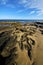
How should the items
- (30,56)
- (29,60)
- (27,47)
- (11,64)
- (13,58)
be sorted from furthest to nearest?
(27,47) → (30,56) → (29,60) → (13,58) → (11,64)

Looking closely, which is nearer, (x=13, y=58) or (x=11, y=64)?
(x=11, y=64)

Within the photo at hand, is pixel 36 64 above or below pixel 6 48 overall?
below

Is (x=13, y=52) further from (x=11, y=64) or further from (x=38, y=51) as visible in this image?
(x=38, y=51)

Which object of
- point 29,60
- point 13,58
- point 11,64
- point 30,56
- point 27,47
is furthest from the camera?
point 27,47

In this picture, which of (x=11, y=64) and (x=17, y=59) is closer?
(x=11, y=64)

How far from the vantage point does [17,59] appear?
812 cm

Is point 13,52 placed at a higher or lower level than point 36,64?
higher

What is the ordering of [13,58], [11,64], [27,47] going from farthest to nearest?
1. [27,47]
2. [13,58]
3. [11,64]

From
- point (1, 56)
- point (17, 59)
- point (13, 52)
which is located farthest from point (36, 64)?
point (1, 56)

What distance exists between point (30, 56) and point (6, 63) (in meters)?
2.37

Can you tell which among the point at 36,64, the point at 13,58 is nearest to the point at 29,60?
the point at 36,64

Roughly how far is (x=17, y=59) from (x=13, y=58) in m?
0.29

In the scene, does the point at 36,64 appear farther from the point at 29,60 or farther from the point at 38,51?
the point at 38,51

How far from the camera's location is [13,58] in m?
8.11
